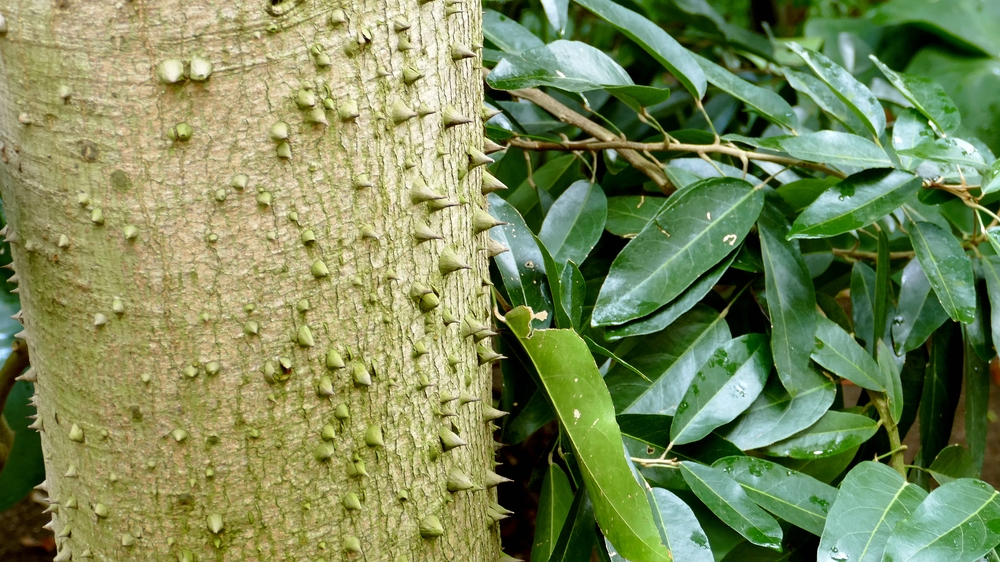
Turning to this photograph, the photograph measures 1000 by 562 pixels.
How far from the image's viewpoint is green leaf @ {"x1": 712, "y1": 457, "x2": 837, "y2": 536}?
61 cm

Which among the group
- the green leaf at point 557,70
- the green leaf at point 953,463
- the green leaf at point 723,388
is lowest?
the green leaf at point 953,463

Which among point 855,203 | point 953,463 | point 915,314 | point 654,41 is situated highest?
point 654,41

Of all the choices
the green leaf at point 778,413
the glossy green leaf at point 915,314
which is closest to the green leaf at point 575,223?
the green leaf at point 778,413

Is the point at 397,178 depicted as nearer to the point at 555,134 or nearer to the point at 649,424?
the point at 649,424

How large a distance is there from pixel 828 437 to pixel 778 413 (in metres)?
0.05

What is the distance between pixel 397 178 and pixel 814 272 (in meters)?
0.58

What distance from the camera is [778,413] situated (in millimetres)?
672

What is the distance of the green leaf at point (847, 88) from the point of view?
702 mm

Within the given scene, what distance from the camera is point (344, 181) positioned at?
43cm

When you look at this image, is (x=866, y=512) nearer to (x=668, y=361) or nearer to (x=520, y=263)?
(x=668, y=361)

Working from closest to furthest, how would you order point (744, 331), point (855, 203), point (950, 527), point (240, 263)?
point (240, 263)
point (950, 527)
point (855, 203)
point (744, 331)

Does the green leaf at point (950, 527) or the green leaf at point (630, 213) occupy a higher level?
the green leaf at point (630, 213)

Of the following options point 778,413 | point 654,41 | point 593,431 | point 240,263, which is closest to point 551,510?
point 593,431

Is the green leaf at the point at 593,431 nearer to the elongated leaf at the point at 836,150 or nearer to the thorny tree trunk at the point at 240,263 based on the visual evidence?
the thorny tree trunk at the point at 240,263
